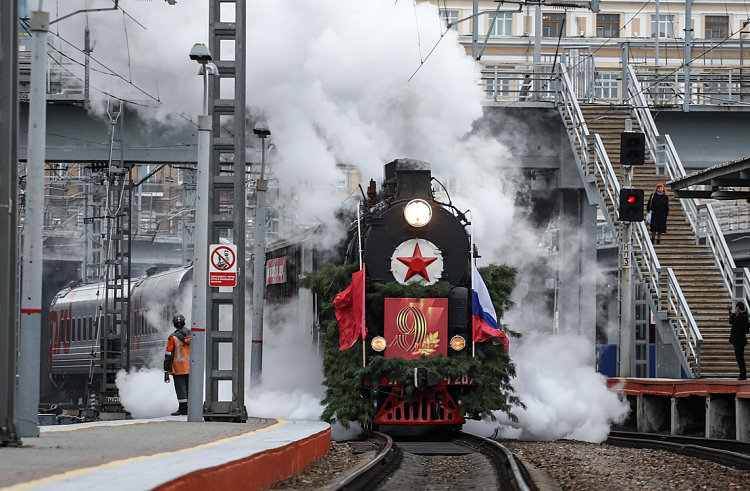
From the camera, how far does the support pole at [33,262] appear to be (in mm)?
8773

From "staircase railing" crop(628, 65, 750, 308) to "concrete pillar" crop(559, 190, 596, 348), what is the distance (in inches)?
101

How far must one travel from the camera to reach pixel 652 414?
17.9 meters

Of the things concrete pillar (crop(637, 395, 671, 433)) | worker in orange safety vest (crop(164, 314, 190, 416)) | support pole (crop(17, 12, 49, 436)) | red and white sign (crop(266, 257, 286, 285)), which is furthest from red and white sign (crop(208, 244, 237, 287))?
concrete pillar (crop(637, 395, 671, 433))

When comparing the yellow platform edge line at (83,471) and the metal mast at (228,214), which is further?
the metal mast at (228,214)

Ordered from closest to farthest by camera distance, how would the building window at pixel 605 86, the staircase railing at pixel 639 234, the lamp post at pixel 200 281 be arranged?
1. the lamp post at pixel 200 281
2. the staircase railing at pixel 639 234
3. the building window at pixel 605 86

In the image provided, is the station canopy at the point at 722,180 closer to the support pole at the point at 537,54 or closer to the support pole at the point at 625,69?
the support pole at the point at 537,54

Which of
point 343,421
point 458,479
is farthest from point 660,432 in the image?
point 458,479

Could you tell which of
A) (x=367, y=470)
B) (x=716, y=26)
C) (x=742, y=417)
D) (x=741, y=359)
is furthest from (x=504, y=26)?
(x=367, y=470)

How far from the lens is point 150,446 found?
25.7 ft

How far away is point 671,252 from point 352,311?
11.4 meters

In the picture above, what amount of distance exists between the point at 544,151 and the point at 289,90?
8.78 m

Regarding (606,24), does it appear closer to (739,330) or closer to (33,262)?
(739,330)

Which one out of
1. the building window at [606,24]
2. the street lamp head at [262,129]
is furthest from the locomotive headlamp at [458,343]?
the building window at [606,24]

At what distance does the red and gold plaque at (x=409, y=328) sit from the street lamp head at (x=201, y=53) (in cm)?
403
